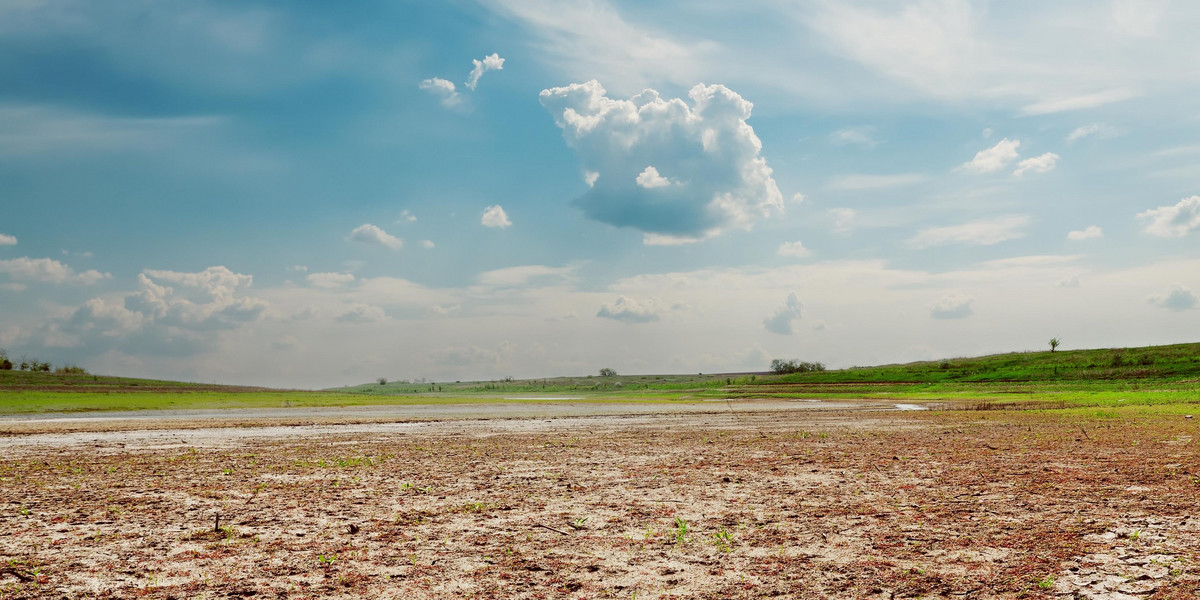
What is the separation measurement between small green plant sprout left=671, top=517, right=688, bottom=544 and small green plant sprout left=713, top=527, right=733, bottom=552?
43 cm

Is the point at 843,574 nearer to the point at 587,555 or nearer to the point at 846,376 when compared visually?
the point at 587,555

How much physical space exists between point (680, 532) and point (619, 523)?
3.55 ft

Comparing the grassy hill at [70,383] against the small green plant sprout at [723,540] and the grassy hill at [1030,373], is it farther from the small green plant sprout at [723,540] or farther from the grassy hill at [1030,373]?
the small green plant sprout at [723,540]

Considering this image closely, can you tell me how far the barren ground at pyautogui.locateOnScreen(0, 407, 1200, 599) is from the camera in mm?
7645

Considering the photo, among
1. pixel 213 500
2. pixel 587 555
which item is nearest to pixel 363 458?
pixel 213 500

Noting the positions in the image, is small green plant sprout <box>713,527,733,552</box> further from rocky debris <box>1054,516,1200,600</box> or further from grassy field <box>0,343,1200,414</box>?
grassy field <box>0,343,1200,414</box>

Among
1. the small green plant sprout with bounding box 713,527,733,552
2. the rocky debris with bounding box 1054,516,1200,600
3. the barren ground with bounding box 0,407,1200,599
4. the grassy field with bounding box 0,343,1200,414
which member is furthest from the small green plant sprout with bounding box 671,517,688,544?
the grassy field with bounding box 0,343,1200,414

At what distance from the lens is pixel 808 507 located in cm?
1145

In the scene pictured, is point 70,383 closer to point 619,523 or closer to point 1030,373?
point 619,523

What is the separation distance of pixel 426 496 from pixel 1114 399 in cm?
5500

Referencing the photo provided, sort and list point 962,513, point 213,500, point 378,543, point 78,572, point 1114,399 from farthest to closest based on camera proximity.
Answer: point 1114,399 < point 213,500 < point 962,513 < point 378,543 < point 78,572

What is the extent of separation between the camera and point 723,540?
943cm

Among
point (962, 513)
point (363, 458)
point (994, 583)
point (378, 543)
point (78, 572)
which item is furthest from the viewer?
point (363, 458)

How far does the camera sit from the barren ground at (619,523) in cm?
764
